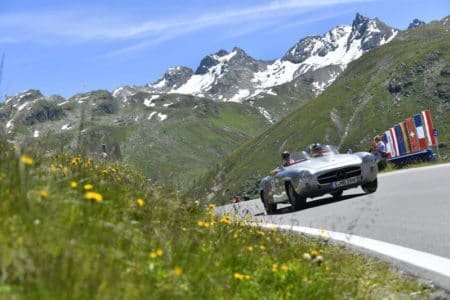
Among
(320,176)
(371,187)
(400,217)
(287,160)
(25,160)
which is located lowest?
(400,217)

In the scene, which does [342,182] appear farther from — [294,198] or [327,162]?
[294,198]

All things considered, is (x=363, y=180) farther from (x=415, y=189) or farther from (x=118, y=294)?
(x=118, y=294)

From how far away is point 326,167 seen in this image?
1572 centimetres

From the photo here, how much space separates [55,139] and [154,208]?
12.8ft

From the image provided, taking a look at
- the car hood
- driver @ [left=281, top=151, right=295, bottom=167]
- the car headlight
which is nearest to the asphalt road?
the car headlight

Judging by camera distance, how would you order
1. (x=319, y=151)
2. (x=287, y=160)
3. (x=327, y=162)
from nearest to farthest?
(x=327, y=162) < (x=319, y=151) < (x=287, y=160)

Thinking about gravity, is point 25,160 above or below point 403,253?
above

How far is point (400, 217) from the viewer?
37.1 feet

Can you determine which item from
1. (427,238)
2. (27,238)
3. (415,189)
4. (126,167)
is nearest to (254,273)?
(27,238)

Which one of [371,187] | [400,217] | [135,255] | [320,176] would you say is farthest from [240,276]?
[371,187]

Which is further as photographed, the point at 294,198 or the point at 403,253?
the point at 294,198

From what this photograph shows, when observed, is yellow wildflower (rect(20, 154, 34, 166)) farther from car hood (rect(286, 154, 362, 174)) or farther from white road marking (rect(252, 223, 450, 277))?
car hood (rect(286, 154, 362, 174))

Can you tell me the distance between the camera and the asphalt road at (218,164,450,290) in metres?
8.41

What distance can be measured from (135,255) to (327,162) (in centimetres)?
1201
